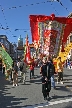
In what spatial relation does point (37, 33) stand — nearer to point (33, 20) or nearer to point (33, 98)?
point (33, 20)

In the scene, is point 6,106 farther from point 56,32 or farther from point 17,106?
point 56,32

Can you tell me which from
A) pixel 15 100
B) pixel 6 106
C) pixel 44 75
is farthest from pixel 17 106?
pixel 44 75

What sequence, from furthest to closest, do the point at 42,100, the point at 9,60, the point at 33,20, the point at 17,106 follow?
the point at 9,60 → the point at 33,20 → the point at 42,100 → the point at 17,106

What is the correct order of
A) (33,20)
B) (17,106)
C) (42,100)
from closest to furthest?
(17,106), (42,100), (33,20)

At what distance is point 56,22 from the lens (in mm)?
12578

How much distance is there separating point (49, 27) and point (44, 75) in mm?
3042

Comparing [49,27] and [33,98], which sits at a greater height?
[49,27]

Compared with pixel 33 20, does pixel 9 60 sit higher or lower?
lower

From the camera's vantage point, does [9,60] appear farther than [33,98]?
Yes

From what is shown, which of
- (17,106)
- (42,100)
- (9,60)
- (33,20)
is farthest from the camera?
(9,60)

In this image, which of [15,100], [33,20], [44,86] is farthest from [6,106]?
[33,20]

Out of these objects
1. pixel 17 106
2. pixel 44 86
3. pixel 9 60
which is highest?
pixel 9 60

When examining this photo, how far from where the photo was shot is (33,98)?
10.5 metres

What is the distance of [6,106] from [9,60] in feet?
34.0
